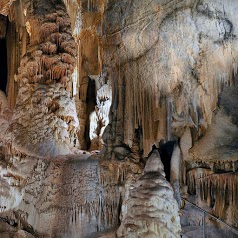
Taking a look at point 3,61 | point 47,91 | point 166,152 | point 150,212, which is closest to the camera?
point 150,212

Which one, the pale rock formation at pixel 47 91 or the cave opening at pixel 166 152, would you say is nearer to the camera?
Answer: the cave opening at pixel 166 152

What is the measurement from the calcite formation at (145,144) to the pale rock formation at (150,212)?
10 millimetres

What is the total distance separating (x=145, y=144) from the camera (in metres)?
5.11

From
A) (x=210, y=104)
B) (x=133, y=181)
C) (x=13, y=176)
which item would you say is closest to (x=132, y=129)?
(x=133, y=181)

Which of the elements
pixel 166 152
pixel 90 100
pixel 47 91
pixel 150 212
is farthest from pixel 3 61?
pixel 150 212

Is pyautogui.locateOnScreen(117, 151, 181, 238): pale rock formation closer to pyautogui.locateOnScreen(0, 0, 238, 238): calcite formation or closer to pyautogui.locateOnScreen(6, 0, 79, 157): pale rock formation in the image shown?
pyautogui.locateOnScreen(0, 0, 238, 238): calcite formation

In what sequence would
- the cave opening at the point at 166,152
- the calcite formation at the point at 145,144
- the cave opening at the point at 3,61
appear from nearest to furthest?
the calcite formation at the point at 145,144 → the cave opening at the point at 166,152 → the cave opening at the point at 3,61

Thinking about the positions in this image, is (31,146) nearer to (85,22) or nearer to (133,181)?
(133,181)

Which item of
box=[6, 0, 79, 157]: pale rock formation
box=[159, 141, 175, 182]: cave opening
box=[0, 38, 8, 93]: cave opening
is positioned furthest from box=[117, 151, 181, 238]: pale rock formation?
box=[0, 38, 8, 93]: cave opening

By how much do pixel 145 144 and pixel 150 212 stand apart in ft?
3.50

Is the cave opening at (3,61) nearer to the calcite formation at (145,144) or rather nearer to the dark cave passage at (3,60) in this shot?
the dark cave passage at (3,60)

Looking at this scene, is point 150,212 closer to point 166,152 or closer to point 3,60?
point 166,152

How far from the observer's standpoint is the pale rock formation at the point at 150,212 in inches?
165

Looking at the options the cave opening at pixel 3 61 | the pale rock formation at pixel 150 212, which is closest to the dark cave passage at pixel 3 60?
the cave opening at pixel 3 61
